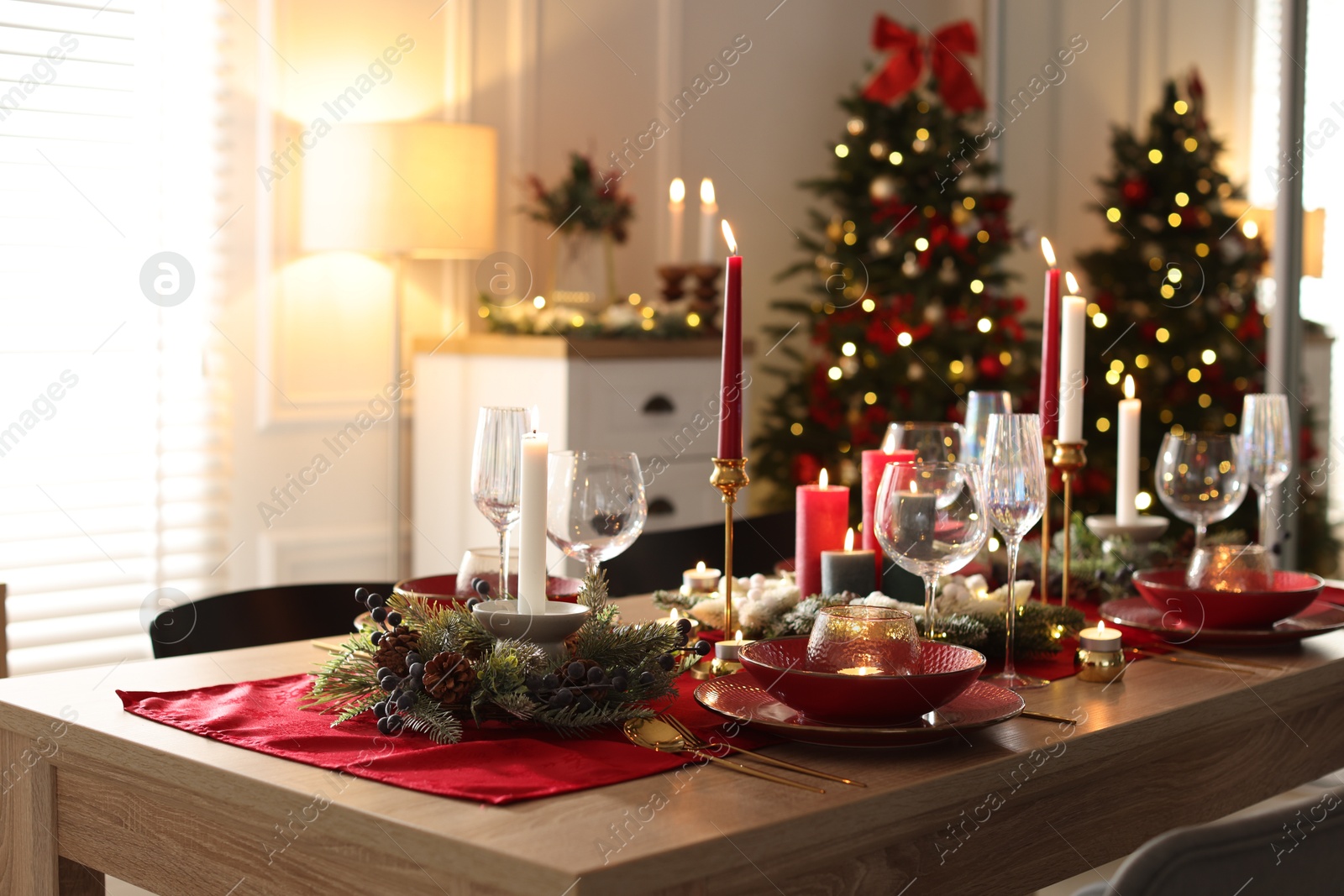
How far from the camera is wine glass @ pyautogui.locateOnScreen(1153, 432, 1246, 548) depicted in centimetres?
191

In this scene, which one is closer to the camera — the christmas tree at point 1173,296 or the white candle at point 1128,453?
the white candle at point 1128,453

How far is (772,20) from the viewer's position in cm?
476

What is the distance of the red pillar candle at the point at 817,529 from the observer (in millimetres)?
1714

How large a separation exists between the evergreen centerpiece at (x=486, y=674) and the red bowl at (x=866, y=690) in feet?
0.38

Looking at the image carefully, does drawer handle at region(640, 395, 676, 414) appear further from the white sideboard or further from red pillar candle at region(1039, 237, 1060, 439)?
red pillar candle at region(1039, 237, 1060, 439)

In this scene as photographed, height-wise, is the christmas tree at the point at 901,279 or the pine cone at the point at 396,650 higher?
the christmas tree at the point at 901,279

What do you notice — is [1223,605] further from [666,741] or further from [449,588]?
[449,588]

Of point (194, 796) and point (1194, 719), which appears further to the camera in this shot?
point (1194, 719)

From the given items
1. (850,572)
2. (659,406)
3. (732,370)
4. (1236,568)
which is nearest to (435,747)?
(732,370)

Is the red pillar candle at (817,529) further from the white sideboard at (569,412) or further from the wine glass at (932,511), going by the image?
the white sideboard at (569,412)

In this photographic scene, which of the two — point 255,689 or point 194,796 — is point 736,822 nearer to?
point 194,796

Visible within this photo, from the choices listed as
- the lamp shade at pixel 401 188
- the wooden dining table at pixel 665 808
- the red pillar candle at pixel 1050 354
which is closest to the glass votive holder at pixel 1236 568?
the wooden dining table at pixel 665 808

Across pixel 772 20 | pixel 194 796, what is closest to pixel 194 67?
pixel 772 20

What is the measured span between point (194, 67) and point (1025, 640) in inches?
103
